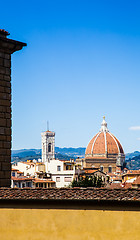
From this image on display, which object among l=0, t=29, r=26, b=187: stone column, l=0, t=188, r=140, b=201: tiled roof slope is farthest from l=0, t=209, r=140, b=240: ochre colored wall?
l=0, t=29, r=26, b=187: stone column

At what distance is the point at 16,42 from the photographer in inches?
579

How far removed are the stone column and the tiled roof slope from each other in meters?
4.43

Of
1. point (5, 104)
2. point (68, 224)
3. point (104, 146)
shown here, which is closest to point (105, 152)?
point (104, 146)

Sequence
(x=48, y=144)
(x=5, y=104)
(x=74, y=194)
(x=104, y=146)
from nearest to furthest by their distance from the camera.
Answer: (x=74, y=194) < (x=5, y=104) < (x=104, y=146) < (x=48, y=144)

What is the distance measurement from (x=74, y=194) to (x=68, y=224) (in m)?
0.57

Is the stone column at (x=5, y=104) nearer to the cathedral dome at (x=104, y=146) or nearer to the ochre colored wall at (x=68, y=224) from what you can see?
the ochre colored wall at (x=68, y=224)

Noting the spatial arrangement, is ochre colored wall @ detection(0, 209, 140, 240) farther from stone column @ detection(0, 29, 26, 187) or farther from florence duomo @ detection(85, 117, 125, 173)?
florence duomo @ detection(85, 117, 125, 173)

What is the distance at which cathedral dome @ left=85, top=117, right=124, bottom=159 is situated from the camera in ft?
470

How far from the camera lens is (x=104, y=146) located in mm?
144375

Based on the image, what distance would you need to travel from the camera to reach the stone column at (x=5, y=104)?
13844mm

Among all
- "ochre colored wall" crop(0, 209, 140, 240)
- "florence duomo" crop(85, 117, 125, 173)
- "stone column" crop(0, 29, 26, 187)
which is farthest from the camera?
"florence duomo" crop(85, 117, 125, 173)

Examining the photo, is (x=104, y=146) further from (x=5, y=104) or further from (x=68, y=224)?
(x=68, y=224)

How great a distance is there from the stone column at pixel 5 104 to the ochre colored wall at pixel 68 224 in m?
4.81

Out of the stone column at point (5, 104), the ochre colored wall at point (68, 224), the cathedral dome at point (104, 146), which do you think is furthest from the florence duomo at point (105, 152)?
the ochre colored wall at point (68, 224)
